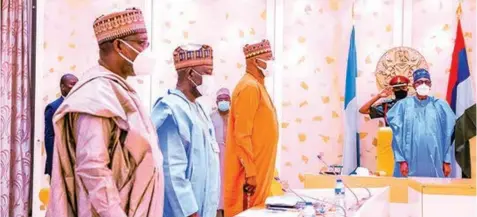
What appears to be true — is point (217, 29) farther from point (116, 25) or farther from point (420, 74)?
point (116, 25)

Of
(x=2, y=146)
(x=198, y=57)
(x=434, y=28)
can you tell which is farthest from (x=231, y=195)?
(x=434, y=28)

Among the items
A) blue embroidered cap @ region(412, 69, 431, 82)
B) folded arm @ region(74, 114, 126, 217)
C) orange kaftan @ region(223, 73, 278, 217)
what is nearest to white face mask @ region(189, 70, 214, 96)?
orange kaftan @ region(223, 73, 278, 217)

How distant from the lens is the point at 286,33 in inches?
244

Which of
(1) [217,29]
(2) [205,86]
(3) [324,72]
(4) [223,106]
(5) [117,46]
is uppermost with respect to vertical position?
(1) [217,29]

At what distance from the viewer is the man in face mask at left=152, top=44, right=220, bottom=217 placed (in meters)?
2.43

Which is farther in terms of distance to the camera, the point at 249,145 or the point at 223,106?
the point at 223,106

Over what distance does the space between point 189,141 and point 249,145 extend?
874 millimetres

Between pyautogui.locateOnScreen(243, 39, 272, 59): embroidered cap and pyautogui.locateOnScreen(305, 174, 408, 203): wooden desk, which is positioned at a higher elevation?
pyautogui.locateOnScreen(243, 39, 272, 59): embroidered cap

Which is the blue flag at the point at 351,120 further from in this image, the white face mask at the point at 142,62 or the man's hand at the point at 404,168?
the white face mask at the point at 142,62

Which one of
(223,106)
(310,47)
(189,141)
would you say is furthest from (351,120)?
(189,141)

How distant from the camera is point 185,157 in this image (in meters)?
2.48

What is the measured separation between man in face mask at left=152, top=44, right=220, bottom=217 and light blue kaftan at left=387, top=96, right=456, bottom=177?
9.11 feet

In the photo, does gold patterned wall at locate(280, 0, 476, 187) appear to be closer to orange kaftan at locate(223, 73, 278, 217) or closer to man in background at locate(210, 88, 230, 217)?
man in background at locate(210, 88, 230, 217)

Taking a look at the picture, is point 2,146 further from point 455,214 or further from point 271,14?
point 455,214
